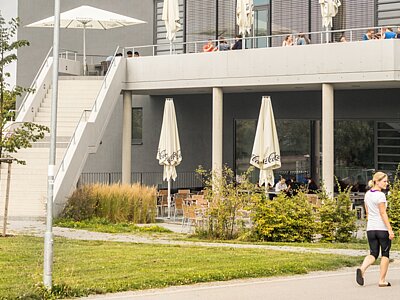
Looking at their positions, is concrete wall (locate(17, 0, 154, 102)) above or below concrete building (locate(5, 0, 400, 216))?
above

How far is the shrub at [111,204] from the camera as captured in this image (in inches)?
953

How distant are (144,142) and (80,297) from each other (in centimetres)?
2458

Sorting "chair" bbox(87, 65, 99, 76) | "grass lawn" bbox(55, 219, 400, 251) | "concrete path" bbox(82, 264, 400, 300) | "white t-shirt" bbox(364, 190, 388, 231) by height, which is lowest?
"concrete path" bbox(82, 264, 400, 300)

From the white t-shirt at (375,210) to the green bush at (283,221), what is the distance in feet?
21.8

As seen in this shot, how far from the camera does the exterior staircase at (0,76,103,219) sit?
2538cm

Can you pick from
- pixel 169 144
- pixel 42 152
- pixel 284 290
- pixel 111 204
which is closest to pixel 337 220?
pixel 284 290

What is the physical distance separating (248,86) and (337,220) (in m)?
10.1

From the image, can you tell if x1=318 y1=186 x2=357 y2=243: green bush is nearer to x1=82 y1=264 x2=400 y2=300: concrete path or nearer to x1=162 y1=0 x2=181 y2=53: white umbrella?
x1=82 y1=264 x2=400 y2=300: concrete path

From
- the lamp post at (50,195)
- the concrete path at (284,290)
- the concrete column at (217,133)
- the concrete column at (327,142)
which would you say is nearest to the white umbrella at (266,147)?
the concrete column at (327,142)

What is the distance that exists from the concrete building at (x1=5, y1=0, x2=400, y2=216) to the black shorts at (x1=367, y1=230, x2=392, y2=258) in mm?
13693

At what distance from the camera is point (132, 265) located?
14297 millimetres

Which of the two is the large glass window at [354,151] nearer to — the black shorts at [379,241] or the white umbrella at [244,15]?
the white umbrella at [244,15]

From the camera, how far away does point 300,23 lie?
32094 millimetres

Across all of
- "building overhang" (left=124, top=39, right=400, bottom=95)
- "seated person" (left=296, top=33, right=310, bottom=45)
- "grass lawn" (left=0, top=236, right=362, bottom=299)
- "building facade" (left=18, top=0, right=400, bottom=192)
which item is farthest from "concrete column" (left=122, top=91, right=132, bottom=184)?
"grass lawn" (left=0, top=236, right=362, bottom=299)
